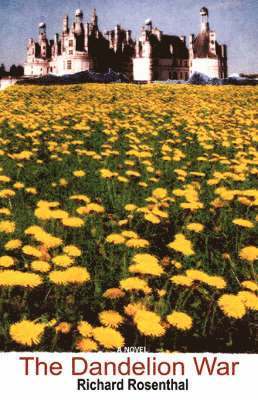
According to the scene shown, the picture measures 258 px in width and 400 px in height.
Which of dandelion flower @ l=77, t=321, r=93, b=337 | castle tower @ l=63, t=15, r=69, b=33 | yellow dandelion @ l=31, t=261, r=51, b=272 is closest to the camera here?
dandelion flower @ l=77, t=321, r=93, b=337

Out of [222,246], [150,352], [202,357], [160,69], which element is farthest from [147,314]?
[160,69]

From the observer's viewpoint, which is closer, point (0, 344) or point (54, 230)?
point (0, 344)

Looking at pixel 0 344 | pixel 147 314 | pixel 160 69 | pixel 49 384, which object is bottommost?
pixel 49 384

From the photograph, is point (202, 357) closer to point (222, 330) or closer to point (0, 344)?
point (222, 330)

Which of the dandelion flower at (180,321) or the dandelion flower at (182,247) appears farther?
the dandelion flower at (182,247)

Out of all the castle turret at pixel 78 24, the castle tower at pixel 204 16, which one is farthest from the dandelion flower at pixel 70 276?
the castle turret at pixel 78 24

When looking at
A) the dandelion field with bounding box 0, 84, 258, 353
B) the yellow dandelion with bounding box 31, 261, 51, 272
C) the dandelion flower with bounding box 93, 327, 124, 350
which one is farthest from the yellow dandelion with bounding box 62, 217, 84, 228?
the dandelion flower with bounding box 93, 327, 124, 350

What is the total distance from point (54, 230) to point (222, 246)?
92cm

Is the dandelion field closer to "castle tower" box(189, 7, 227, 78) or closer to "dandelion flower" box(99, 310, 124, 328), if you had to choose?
"dandelion flower" box(99, 310, 124, 328)

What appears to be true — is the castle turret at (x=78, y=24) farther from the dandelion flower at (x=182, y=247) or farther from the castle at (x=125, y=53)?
the dandelion flower at (x=182, y=247)

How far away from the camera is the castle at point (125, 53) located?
186 ft

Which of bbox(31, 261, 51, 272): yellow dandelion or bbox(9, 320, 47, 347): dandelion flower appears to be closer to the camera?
bbox(9, 320, 47, 347): dandelion flower

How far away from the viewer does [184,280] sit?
188 centimetres

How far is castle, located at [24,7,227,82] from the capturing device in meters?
56.6
